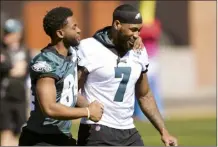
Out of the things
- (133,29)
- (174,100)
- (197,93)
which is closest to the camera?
(133,29)

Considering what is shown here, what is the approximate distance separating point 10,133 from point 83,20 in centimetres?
1698

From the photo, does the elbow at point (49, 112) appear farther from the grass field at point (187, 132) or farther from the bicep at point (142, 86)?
the grass field at point (187, 132)

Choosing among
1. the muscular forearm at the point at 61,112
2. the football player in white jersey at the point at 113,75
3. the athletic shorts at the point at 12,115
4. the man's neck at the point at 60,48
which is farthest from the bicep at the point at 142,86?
the athletic shorts at the point at 12,115

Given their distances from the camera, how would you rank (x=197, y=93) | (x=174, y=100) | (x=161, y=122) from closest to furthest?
1. (x=161, y=122)
2. (x=174, y=100)
3. (x=197, y=93)

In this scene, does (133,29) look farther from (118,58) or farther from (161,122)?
(161,122)

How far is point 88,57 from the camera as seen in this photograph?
25.8 feet

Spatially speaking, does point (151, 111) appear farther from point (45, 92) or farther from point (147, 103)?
point (45, 92)

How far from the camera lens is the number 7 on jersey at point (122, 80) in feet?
26.0

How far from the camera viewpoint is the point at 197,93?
28.9m

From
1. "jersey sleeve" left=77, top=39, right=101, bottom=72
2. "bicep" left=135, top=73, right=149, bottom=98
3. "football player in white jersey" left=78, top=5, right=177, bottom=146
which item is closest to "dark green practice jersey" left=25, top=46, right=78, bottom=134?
"jersey sleeve" left=77, top=39, right=101, bottom=72

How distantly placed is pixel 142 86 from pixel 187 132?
8.40 m

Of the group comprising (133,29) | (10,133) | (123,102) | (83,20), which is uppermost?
(133,29)

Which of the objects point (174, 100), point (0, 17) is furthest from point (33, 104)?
point (174, 100)

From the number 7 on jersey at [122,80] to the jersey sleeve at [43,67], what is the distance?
2.51ft
